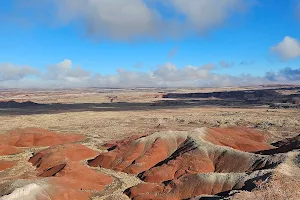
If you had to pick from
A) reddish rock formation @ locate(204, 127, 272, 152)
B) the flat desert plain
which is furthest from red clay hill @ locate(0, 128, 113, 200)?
reddish rock formation @ locate(204, 127, 272, 152)

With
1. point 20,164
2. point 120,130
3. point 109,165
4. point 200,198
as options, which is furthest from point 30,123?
point 200,198

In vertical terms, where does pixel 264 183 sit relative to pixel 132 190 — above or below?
above

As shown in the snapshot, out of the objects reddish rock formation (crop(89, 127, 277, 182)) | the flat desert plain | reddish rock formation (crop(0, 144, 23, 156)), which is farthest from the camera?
reddish rock formation (crop(0, 144, 23, 156))

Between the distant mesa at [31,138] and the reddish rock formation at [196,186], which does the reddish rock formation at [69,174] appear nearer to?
the reddish rock formation at [196,186]

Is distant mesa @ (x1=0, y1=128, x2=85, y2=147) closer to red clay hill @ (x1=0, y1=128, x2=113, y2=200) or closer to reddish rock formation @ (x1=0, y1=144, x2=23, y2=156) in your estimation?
red clay hill @ (x1=0, y1=128, x2=113, y2=200)

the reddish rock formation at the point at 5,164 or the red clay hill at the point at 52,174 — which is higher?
the red clay hill at the point at 52,174

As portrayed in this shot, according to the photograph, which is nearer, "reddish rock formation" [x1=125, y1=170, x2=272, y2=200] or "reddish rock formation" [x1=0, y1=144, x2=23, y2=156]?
"reddish rock formation" [x1=125, y1=170, x2=272, y2=200]

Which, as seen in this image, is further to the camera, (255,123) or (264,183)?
(255,123)

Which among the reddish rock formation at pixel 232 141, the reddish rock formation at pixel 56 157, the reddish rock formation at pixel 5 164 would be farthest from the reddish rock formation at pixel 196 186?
the reddish rock formation at pixel 5 164

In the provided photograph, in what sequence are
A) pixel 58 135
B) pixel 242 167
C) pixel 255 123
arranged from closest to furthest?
pixel 242 167, pixel 58 135, pixel 255 123

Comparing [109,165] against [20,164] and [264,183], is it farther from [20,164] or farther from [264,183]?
[264,183]

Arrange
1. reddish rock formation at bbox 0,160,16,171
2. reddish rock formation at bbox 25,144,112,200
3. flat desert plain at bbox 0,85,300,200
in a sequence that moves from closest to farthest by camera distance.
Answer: flat desert plain at bbox 0,85,300,200 → reddish rock formation at bbox 25,144,112,200 → reddish rock formation at bbox 0,160,16,171
